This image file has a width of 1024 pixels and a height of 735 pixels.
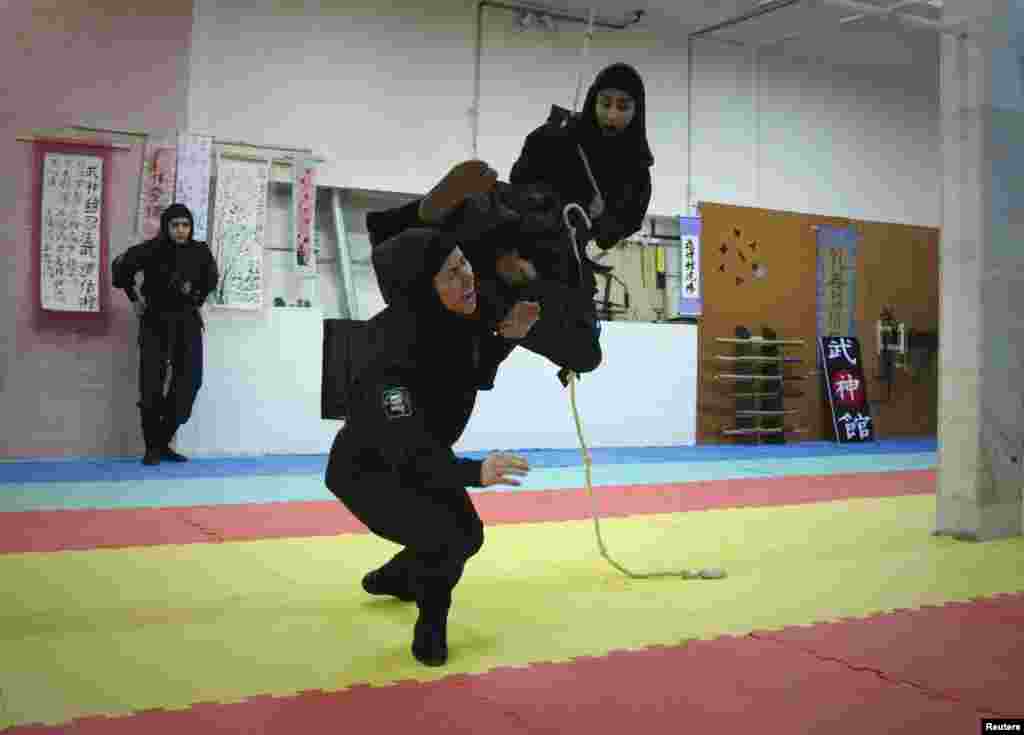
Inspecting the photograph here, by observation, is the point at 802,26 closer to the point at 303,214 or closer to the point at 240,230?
the point at 303,214

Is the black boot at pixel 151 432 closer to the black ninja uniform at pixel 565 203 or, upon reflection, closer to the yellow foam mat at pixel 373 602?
the yellow foam mat at pixel 373 602

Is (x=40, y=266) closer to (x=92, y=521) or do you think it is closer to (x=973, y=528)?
(x=92, y=521)

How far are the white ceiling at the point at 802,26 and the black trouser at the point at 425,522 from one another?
7.50 m

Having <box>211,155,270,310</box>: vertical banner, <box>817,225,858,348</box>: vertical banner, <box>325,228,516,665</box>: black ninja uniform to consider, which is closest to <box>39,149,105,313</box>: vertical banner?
<box>211,155,270,310</box>: vertical banner

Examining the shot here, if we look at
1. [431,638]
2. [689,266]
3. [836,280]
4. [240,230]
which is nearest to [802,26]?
[689,266]

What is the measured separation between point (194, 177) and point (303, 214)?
36.1 inches

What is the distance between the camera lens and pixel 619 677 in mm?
2268

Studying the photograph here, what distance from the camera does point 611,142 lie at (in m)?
2.79

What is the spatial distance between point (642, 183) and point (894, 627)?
1535 millimetres

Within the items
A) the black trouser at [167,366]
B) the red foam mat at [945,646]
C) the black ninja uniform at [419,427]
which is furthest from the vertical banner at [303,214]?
the red foam mat at [945,646]

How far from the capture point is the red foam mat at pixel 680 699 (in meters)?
1.93

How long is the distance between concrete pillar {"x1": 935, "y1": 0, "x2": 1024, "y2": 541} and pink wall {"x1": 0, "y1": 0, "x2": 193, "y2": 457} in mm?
5992

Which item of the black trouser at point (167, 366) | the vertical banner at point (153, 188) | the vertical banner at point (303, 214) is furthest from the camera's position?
the vertical banner at point (303, 214)

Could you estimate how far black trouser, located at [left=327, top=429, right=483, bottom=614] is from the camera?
7.78 feet
